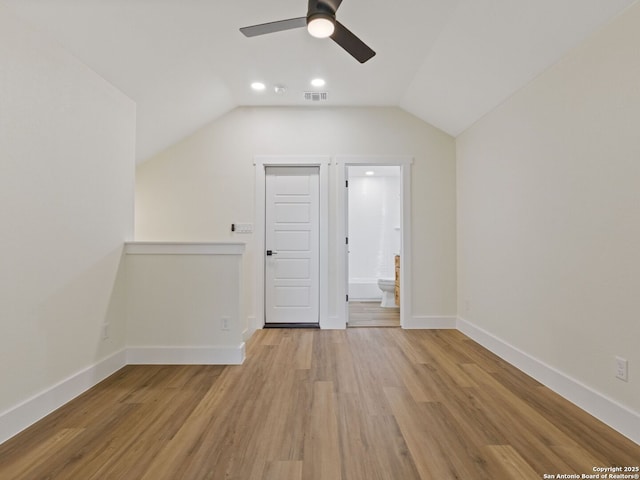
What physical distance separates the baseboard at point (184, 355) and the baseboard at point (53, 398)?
0.55ft

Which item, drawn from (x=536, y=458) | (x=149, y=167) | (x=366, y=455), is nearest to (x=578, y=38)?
(x=536, y=458)

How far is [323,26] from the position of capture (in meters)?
1.82

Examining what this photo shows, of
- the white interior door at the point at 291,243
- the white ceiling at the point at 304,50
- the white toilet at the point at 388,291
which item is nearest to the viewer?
the white ceiling at the point at 304,50

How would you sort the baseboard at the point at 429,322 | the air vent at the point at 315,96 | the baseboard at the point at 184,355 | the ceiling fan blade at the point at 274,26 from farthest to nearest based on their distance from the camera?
the baseboard at the point at 429,322 < the air vent at the point at 315,96 < the baseboard at the point at 184,355 < the ceiling fan blade at the point at 274,26

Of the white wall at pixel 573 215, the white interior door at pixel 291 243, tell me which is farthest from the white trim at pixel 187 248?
the white wall at pixel 573 215

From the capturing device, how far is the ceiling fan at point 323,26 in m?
1.78

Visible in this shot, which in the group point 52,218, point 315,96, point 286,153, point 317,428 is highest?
point 315,96

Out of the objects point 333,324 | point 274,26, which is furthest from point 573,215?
point 333,324

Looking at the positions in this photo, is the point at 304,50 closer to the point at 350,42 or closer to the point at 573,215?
the point at 350,42

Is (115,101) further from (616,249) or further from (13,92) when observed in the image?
(616,249)

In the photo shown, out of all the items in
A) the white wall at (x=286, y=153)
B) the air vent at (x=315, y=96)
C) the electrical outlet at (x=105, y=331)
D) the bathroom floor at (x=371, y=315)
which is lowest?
the bathroom floor at (x=371, y=315)

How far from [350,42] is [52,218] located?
2.19 meters

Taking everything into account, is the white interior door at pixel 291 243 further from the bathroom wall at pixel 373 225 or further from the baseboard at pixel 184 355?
the bathroom wall at pixel 373 225

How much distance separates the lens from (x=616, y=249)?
1845 millimetres
